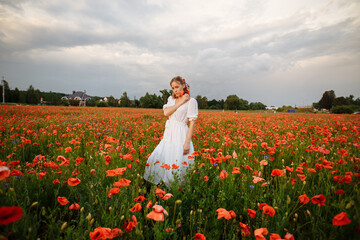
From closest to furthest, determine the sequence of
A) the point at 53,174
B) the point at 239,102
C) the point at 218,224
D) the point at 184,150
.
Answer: the point at 218,224, the point at 53,174, the point at 184,150, the point at 239,102

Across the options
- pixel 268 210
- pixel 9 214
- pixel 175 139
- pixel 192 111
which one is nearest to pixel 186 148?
pixel 175 139

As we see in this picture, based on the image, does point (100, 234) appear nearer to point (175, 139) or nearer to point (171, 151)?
point (171, 151)

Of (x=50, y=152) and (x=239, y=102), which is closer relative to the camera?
(x=50, y=152)

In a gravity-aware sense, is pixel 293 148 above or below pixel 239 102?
below

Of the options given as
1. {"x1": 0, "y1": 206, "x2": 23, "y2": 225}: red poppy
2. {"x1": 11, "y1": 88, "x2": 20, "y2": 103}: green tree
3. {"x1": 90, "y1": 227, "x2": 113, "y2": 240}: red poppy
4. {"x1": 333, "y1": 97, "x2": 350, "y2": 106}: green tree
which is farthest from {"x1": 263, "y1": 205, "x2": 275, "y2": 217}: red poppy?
{"x1": 333, "y1": 97, "x2": 350, "y2": 106}: green tree

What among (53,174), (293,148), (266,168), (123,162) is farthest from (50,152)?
(293,148)

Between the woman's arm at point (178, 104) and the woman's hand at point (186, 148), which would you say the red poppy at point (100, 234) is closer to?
the woman's hand at point (186, 148)

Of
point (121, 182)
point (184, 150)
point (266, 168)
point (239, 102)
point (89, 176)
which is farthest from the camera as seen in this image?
point (239, 102)

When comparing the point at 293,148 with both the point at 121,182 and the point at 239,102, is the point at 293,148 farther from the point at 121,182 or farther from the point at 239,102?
the point at 239,102

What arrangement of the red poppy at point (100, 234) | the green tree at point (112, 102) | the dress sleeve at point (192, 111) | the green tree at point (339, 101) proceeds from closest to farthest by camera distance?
the red poppy at point (100, 234)
the dress sleeve at point (192, 111)
the green tree at point (112, 102)
the green tree at point (339, 101)

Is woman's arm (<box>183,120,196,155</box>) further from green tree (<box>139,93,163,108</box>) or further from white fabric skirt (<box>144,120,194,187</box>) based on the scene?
green tree (<box>139,93,163,108</box>)

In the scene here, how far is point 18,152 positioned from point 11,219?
3.88 meters

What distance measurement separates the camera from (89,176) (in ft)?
8.26

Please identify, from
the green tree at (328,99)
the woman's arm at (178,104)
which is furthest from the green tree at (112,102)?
the green tree at (328,99)
